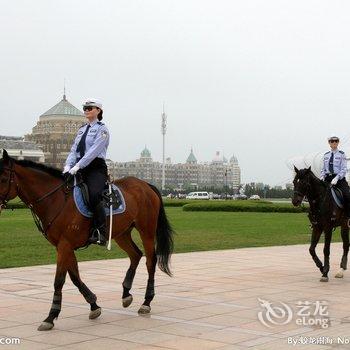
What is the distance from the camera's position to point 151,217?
907 cm

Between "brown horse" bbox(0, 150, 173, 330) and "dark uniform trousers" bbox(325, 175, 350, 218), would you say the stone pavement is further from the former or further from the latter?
"dark uniform trousers" bbox(325, 175, 350, 218)

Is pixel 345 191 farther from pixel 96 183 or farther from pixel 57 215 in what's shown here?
pixel 57 215

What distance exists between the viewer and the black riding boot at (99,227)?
311 inches

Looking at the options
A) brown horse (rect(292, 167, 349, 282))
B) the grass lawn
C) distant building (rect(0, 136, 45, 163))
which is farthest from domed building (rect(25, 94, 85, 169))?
brown horse (rect(292, 167, 349, 282))

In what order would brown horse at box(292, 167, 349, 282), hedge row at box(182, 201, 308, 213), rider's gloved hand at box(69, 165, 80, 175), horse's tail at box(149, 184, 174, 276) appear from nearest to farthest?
rider's gloved hand at box(69, 165, 80, 175) < horse's tail at box(149, 184, 174, 276) < brown horse at box(292, 167, 349, 282) < hedge row at box(182, 201, 308, 213)

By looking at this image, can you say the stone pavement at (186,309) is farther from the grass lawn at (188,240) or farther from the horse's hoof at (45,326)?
the grass lawn at (188,240)

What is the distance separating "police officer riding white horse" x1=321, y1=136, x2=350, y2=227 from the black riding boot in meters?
6.14

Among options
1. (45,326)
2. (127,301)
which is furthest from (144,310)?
(45,326)

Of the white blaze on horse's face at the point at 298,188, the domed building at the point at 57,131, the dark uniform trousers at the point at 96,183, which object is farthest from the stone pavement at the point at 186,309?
the domed building at the point at 57,131

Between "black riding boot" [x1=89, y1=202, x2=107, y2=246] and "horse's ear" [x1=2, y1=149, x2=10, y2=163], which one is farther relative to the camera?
"black riding boot" [x1=89, y1=202, x2=107, y2=246]

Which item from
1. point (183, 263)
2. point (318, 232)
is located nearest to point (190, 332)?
point (318, 232)

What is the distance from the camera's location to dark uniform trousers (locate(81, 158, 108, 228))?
7.90m

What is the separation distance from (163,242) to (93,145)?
206cm

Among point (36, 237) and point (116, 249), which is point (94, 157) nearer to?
point (116, 249)
